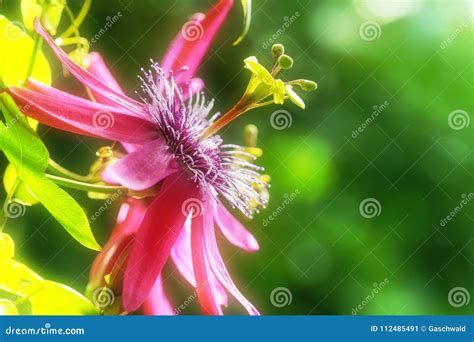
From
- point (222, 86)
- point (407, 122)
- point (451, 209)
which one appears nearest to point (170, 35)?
point (222, 86)

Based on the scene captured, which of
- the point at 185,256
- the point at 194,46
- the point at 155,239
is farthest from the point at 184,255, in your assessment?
the point at 194,46

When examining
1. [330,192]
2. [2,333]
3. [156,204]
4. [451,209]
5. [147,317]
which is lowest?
[2,333]

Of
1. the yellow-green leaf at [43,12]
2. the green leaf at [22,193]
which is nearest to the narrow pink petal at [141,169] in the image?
the green leaf at [22,193]

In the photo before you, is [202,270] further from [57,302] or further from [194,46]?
[194,46]

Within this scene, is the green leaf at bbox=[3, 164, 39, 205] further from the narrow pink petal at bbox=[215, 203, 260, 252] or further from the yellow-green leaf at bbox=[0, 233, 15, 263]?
the narrow pink petal at bbox=[215, 203, 260, 252]

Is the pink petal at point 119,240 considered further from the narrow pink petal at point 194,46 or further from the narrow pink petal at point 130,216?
the narrow pink petal at point 194,46

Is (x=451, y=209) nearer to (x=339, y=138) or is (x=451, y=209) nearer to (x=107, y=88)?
(x=339, y=138)
